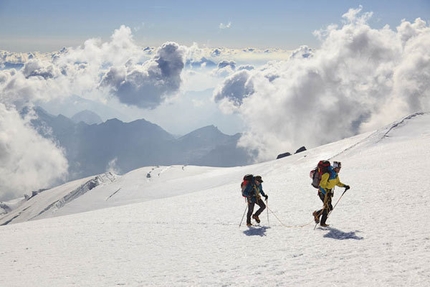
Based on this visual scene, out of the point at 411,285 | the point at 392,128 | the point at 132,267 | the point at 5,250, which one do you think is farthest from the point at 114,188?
the point at 411,285

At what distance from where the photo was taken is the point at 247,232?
14.7 m

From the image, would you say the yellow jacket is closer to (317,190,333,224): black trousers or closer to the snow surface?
(317,190,333,224): black trousers

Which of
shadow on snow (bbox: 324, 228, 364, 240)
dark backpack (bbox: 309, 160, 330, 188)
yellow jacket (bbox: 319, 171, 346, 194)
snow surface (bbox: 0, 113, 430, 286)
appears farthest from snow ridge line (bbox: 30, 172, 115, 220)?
shadow on snow (bbox: 324, 228, 364, 240)

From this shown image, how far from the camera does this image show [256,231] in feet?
48.2

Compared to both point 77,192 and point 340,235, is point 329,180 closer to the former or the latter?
point 340,235

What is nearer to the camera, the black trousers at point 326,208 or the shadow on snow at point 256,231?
the black trousers at point 326,208

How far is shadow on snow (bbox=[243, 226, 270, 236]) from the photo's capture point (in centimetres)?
1429

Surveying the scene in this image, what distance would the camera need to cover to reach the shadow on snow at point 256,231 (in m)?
14.3

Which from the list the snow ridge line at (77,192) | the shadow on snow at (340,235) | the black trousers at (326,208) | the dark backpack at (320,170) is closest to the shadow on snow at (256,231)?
the black trousers at (326,208)

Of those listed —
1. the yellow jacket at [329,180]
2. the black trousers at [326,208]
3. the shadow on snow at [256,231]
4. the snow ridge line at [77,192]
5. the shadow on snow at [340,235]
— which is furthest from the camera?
the snow ridge line at [77,192]

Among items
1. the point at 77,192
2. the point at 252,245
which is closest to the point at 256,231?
the point at 252,245

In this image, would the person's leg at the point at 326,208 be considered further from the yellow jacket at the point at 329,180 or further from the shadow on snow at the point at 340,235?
the shadow on snow at the point at 340,235

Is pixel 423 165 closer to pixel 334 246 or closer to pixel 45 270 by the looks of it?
pixel 334 246

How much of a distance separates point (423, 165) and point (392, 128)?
122ft
